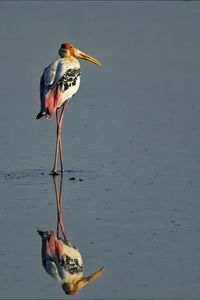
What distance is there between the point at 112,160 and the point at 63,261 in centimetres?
465

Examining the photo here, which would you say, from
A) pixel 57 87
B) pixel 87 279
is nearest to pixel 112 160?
pixel 57 87

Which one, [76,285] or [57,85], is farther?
[57,85]

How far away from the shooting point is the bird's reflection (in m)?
9.67

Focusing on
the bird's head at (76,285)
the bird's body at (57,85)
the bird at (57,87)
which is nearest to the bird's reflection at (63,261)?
the bird's head at (76,285)

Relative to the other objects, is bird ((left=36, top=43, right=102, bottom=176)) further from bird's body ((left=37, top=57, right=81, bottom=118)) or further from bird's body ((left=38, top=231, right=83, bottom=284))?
bird's body ((left=38, top=231, right=83, bottom=284))

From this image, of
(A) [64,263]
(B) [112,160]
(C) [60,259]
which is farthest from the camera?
(B) [112,160]

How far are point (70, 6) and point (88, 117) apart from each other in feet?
49.2

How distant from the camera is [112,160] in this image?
48.8 feet

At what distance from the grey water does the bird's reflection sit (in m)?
0.08

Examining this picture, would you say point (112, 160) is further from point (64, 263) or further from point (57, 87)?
point (64, 263)

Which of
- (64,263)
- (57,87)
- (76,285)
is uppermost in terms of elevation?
(57,87)

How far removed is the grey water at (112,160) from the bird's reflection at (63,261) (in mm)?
84

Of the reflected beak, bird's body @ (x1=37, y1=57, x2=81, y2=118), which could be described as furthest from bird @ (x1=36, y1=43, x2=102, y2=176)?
the reflected beak

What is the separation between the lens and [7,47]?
25422mm
